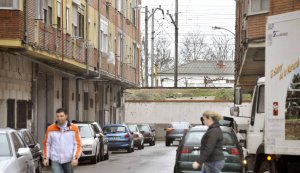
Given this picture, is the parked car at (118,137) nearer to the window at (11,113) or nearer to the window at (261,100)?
the window at (11,113)

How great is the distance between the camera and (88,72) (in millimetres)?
34844

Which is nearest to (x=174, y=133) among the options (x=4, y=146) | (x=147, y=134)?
(x=147, y=134)

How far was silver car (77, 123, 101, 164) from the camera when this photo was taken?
83.7ft

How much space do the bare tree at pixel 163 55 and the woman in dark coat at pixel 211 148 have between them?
274 ft

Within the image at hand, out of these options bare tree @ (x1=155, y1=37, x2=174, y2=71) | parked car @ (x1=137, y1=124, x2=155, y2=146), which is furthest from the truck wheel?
bare tree @ (x1=155, y1=37, x2=174, y2=71)

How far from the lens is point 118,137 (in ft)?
115

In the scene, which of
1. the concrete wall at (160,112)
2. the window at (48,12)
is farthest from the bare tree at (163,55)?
the window at (48,12)

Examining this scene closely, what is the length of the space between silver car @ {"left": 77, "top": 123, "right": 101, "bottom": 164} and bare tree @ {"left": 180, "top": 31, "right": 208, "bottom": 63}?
2821 inches

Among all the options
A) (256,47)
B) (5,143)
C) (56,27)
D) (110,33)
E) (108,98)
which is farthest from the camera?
(108,98)

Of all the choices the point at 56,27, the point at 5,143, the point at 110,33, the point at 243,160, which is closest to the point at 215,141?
the point at 5,143

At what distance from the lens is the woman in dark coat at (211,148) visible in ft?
37.1

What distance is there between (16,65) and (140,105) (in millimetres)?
33352

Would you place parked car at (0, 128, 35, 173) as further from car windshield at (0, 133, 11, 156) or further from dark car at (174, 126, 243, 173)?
dark car at (174, 126, 243, 173)

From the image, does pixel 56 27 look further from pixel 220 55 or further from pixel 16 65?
pixel 220 55
